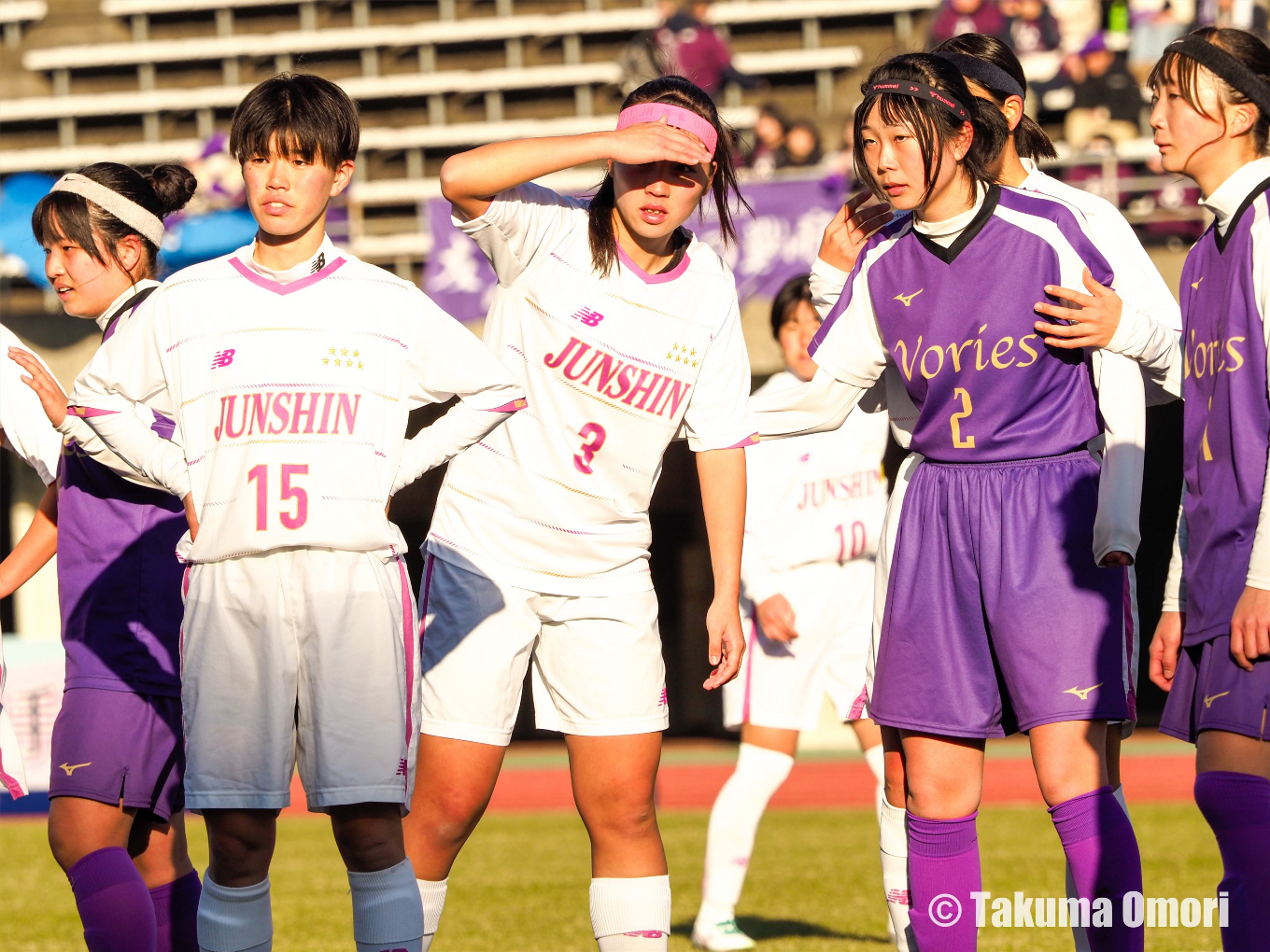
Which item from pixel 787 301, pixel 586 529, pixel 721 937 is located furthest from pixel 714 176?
pixel 721 937

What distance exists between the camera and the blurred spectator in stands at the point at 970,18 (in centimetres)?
1449

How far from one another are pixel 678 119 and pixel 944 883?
181 cm

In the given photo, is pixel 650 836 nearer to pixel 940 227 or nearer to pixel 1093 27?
pixel 940 227

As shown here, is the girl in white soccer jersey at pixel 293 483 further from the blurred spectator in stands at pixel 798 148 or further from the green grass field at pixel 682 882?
the blurred spectator in stands at pixel 798 148

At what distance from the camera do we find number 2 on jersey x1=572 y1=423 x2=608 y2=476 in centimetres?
368

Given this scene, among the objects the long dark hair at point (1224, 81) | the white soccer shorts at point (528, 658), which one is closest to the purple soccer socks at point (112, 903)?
the white soccer shorts at point (528, 658)

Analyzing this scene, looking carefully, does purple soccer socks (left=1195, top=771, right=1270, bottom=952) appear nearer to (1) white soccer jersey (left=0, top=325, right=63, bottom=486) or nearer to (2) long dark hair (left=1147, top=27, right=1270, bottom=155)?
(2) long dark hair (left=1147, top=27, right=1270, bottom=155)

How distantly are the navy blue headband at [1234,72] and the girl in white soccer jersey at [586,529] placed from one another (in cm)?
106

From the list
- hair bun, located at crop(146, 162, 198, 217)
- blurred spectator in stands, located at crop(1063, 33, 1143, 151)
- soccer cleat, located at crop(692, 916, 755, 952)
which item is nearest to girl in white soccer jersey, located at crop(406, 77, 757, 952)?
hair bun, located at crop(146, 162, 198, 217)

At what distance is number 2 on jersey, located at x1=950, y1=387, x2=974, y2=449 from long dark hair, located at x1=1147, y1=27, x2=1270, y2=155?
0.78 metres

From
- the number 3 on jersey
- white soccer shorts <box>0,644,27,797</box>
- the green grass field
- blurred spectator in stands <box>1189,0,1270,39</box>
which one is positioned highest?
blurred spectator in stands <box>1189,0,1270,39</box>

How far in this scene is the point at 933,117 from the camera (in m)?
3.39

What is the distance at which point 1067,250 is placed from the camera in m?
3.41

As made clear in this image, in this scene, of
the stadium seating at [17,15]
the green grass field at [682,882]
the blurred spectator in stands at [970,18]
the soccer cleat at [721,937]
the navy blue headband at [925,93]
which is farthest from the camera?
the stadium seating at [17,15]
